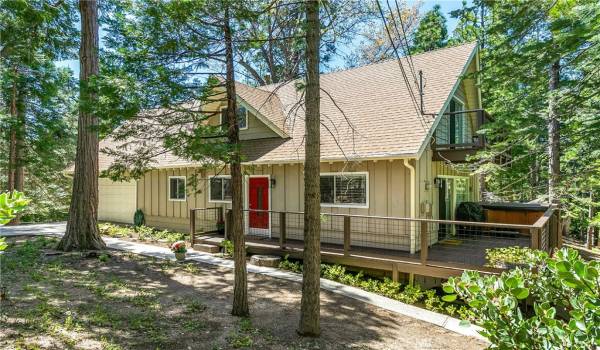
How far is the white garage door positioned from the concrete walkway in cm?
298

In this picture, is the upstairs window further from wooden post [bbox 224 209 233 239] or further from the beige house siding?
wooden post [bbox 224 209 233 239]

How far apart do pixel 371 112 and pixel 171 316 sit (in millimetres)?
8193

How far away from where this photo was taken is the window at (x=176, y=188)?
45.3 feet

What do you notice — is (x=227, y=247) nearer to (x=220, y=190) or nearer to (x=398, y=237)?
(x=220, y=190)

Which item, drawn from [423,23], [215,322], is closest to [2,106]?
[215,322]

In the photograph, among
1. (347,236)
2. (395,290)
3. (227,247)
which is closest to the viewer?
(395,290)

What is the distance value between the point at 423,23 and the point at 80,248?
2462 cm

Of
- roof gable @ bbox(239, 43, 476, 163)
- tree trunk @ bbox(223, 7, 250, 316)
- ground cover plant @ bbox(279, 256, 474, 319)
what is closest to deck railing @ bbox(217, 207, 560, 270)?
ground cover plant @ bbox(279, 256, 474, 319)

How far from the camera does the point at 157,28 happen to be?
4.97 meters

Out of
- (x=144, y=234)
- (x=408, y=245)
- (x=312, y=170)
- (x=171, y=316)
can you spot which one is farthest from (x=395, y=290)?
(x=144, y=234)

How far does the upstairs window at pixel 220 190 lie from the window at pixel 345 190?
382 centimetres

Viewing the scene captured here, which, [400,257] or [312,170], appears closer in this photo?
[312,170]

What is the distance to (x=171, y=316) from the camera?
531 centimetres

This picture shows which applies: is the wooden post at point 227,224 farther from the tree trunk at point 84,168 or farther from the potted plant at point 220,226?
the tree trunk at point 84,168
